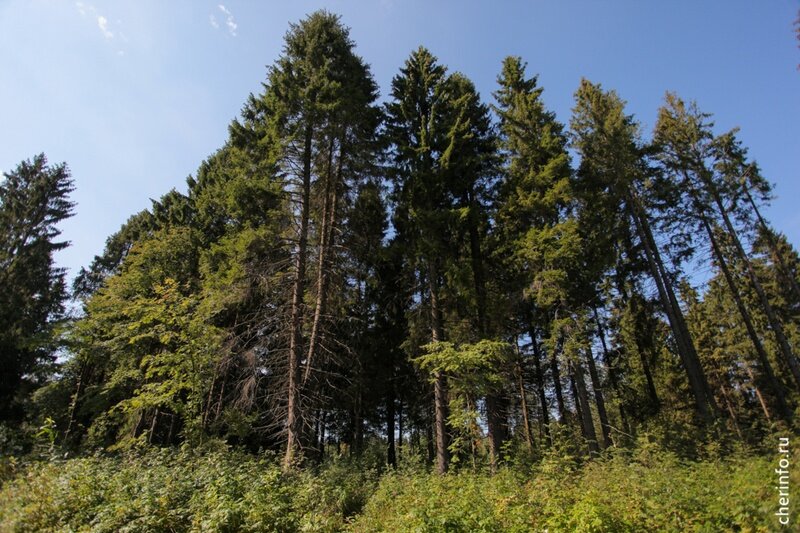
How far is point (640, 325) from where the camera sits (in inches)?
688

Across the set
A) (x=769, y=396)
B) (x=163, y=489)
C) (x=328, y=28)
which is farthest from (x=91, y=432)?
(x=769, y=396)

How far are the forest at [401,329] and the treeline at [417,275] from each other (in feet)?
0.39

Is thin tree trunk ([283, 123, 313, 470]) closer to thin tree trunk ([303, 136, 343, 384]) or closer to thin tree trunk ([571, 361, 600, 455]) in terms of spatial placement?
thin tree trunk ([303, 136, 343, 384])

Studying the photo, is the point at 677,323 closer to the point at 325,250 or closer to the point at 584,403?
the point at 584,403

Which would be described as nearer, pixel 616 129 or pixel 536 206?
pixel 536 206

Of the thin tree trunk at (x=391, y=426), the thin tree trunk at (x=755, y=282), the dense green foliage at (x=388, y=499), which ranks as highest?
the thin tree trunk at (x=755, y=282)

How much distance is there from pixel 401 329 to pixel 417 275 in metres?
5.57

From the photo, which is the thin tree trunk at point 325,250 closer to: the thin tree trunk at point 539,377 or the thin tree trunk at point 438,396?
the thin tree trunk at point 438,396

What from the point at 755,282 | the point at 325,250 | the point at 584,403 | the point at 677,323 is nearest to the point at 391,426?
the point at 325,250

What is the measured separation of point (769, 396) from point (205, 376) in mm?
35848

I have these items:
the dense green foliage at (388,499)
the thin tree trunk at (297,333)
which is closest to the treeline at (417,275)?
the thin tree trunk at (297,333)

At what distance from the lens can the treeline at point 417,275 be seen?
11.7m

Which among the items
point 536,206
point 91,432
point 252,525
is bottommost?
point 252,525

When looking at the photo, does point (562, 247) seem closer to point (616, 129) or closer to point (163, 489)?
point (616, 129)
